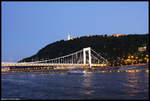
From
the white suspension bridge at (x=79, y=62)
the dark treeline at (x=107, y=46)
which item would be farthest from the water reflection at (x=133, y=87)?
the dark treeline at (x=107, y=46)

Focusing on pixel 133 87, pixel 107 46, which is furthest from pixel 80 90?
pixel 107 46

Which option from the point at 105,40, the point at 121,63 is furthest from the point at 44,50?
the point at 121,63

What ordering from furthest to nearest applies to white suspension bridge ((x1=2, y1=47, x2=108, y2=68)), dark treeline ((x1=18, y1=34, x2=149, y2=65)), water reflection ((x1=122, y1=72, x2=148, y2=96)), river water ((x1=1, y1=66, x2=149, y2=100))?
dark treeline ((x1=18, y1=34, x2=149, y2=65)) < white suspension bridge ((x1=2, y1=47, x2=108, y2=68)) < water reflection ((x1=122, y1=72, x2=148, y2=96)) < river water ((x1=1, y1=66, x2=149, y2=100))

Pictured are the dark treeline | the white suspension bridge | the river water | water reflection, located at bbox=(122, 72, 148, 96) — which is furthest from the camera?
the dark treeline

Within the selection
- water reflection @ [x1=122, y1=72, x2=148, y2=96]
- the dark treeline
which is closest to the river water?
water reflection @ [x1=122, y1=72, x2=148, y2=96]

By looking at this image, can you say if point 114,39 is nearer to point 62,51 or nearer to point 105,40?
point 105,40

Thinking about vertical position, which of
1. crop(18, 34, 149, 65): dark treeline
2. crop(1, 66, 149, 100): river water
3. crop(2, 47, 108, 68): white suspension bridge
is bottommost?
crop(1, 66, 149, 100): river water

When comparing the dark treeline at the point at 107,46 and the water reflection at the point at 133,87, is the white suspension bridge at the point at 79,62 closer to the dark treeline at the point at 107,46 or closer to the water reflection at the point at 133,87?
the dark treeline at the point at 107,46

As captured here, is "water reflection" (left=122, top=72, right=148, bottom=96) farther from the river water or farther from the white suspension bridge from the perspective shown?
the white suspension bridge

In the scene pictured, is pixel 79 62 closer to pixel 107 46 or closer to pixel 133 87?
pixel 107 46
